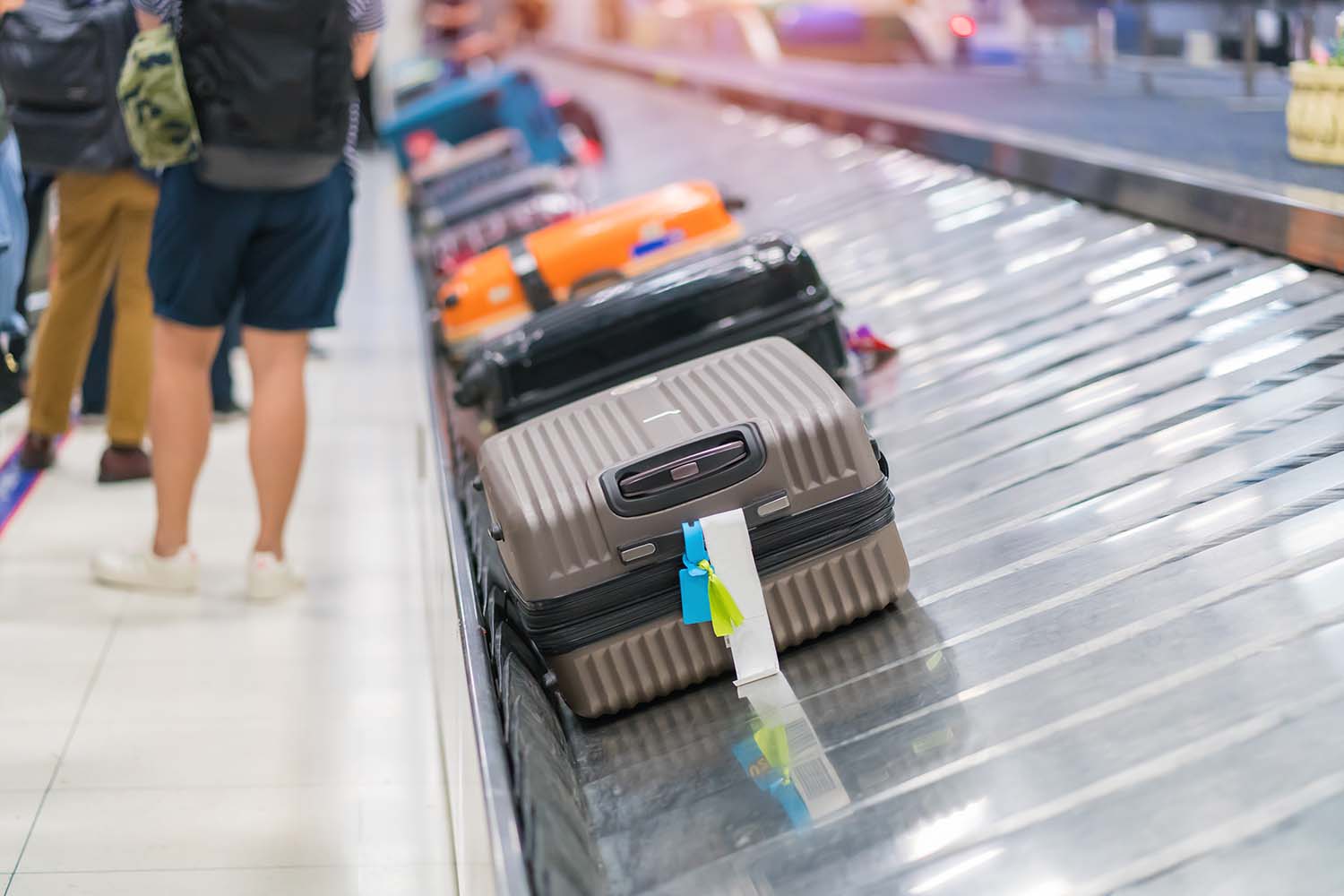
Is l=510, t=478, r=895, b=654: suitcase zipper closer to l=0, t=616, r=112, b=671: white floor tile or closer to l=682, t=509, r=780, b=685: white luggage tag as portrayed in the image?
l=682, t=509, r=780, b=685: white luggage tag

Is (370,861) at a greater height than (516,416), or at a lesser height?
lesser

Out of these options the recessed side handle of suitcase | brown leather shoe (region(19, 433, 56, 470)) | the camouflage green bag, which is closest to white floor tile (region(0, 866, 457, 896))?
the recessed side handle of suitcase

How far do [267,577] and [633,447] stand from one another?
152 centimetres

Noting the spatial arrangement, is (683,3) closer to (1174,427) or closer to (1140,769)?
(1174,427)

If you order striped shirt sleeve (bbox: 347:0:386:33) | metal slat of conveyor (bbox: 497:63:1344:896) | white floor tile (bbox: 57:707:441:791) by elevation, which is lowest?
white floor tile (bbox: 57:707:441:791)

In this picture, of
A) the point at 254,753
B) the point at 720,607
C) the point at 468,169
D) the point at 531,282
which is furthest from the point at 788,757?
the point at 468,169

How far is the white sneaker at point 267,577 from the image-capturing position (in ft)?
9.59

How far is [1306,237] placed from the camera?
8.77 ft

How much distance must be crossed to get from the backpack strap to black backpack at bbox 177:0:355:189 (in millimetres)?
809

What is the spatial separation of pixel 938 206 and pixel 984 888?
300cm

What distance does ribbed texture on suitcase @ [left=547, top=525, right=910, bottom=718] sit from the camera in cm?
165

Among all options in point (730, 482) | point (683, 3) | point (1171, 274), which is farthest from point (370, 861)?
point (683, 3)

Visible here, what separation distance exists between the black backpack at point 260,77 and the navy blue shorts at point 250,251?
0.23 feet

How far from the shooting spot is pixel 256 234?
266 cm
